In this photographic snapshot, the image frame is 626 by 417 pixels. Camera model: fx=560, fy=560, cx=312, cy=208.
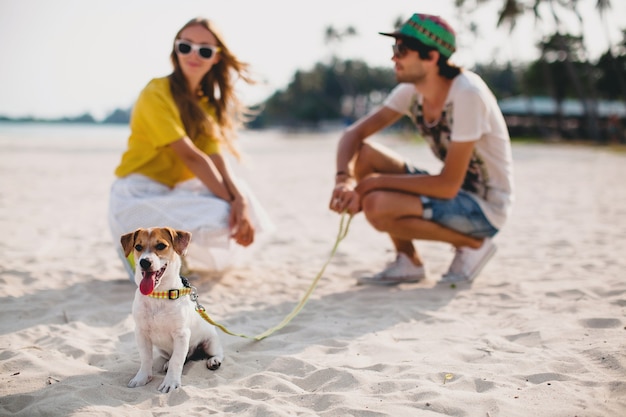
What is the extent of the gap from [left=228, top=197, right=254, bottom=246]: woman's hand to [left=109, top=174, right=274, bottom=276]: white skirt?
0.15 feet

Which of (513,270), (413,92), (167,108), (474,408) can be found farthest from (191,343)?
(513,270)

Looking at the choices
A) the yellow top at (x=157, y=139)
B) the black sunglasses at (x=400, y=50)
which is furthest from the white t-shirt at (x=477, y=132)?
the yellow top at (x=157, y=139)

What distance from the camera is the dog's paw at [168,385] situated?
2627 millimetres

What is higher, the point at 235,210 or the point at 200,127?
the point at 200,127

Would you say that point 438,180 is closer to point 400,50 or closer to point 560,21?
point 400,50

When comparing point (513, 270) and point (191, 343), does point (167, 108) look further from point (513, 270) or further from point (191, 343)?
point (513, 270)

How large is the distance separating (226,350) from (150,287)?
3.06 feet

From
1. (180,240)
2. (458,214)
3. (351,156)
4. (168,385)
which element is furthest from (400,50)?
(168,385)

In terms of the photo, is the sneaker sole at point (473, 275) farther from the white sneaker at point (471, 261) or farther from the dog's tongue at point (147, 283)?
the dog's tongue at point (147, 283)

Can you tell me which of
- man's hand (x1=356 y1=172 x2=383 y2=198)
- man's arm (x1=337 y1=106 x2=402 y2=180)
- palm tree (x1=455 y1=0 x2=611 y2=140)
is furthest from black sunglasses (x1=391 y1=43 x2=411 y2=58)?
palm tree (x1=455 y1=0 x2=611 y2=140)

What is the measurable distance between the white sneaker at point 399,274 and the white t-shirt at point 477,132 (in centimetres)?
74

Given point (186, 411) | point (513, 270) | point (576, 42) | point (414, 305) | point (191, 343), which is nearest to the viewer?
point (186, 411)

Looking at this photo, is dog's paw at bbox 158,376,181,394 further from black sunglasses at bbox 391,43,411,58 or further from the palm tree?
the palm tree

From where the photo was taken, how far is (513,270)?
16.6ft
